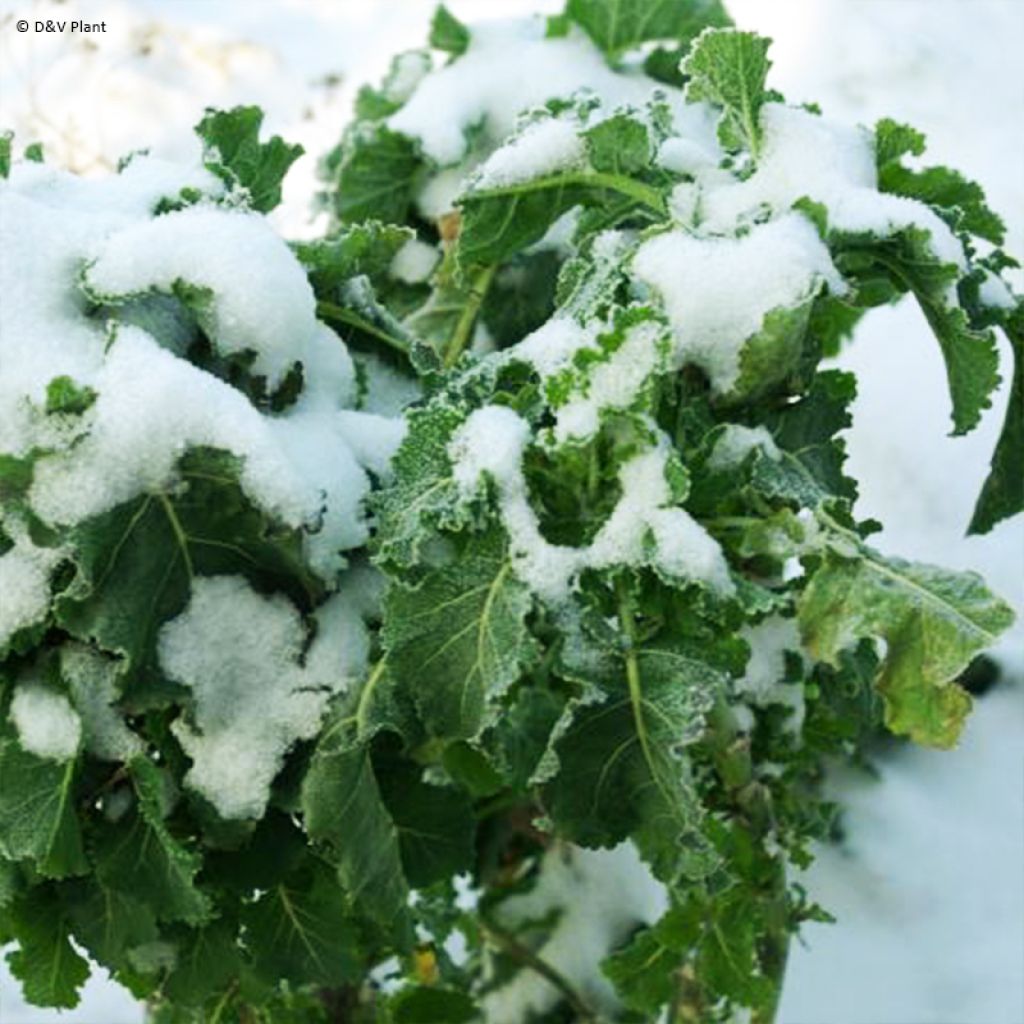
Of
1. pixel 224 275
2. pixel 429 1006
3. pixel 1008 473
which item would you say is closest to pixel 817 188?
pixel 1008 473

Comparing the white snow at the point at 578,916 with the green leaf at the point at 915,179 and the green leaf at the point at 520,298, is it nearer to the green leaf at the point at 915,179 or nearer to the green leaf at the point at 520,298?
the green leaf at the point at 520,298

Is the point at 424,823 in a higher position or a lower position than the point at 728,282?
lower

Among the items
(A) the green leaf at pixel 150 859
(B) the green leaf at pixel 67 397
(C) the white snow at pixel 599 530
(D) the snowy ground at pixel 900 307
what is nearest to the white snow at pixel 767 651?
(C) the white snow at pixel 599 530

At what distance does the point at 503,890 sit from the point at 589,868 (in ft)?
0.30

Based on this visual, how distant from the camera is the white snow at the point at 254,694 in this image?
1309 mm

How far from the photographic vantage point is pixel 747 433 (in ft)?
4.15

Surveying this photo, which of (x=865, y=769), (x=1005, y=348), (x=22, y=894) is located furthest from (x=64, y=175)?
(x=865, y=769)

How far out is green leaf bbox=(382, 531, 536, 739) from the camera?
122 cm

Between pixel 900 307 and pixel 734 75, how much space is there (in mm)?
1591

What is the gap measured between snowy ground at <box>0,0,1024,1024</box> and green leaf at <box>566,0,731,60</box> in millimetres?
818

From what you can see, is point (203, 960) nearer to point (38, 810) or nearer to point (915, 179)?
point (38, 810)

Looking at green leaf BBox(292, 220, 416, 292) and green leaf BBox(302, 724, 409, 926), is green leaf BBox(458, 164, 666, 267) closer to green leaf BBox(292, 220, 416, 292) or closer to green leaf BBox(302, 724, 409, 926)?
green leaf BBox(292, 220, 416, 292)

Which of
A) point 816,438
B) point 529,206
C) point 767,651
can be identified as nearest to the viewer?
point 816,438

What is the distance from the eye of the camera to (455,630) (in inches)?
48.7
